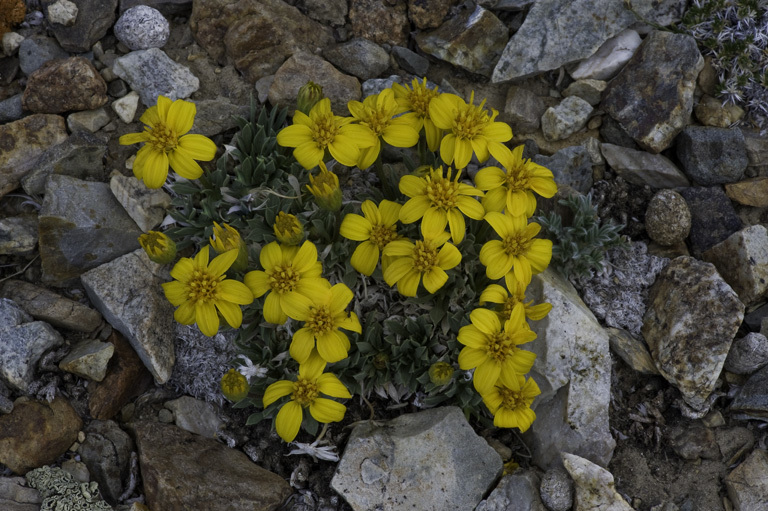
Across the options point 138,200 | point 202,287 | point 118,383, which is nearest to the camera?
point 202,287

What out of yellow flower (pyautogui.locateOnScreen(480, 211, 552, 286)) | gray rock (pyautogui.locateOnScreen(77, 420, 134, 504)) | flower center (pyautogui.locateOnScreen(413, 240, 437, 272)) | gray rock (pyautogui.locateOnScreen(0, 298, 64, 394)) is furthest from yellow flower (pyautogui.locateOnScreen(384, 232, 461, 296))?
gray rock (pyautogui.locateOnScreen(0, 298, 64, 394))

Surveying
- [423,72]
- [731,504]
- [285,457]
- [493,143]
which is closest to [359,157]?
[493,143]

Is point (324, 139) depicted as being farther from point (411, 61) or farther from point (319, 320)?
point (411, 61)

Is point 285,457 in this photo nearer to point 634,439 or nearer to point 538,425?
point 538,425

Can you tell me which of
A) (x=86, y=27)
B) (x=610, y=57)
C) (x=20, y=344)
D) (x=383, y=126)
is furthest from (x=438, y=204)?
(x=86, y=27)

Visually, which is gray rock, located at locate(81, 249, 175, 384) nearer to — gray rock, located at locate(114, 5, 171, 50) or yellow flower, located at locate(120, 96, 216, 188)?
yellow flower, located at locate(120, 96, 216, 188)

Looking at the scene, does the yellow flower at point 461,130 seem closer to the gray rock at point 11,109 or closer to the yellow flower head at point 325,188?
the yellow flower head at point 325,188
